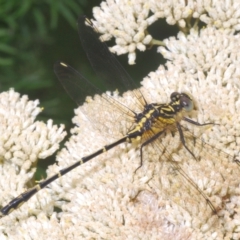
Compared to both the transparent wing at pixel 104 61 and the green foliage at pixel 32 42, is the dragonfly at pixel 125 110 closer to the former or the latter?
the transparent wing at pixel 104 61

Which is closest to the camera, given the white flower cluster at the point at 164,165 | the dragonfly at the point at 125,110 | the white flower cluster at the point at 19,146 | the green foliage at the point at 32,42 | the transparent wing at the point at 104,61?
the white flower cluster at the point at 164,165

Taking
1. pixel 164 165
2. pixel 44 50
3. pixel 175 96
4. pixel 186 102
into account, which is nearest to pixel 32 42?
pixel 44 50

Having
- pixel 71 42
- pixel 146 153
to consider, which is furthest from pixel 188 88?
pixel 71 42

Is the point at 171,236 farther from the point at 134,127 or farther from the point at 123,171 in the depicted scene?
the point at 134,127

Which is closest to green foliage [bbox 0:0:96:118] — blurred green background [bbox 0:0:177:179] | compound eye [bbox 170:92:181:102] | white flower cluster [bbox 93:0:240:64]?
blurred green background [bbox 0:0:177:179]

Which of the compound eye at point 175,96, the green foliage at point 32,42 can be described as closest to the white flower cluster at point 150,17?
the compound eye at point 175,96
